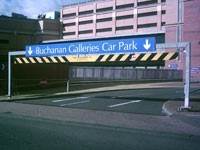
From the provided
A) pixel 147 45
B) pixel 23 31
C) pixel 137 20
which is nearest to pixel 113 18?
pixel 137 20

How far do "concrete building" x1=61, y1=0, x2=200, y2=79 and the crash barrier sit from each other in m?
17.0

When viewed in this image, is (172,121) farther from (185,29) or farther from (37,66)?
(185,29)

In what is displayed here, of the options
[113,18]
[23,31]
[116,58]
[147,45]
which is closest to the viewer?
[147,45]

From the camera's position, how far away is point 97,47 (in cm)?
1599

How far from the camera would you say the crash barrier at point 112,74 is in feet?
105

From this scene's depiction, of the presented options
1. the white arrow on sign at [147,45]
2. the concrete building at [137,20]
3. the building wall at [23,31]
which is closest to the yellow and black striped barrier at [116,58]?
the white arrow on sign at [147,45]

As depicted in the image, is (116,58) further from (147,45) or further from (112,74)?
(112,74)

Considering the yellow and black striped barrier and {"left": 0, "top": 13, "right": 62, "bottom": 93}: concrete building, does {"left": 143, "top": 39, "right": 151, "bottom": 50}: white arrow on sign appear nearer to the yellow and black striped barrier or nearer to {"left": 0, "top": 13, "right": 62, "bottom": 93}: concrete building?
the yellow and black striped barrier

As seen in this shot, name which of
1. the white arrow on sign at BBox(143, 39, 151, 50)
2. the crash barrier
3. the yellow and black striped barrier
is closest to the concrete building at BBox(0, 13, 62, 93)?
the crash barrier

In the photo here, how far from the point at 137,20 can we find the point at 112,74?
57479 mm

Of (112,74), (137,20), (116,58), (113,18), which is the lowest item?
(112,74)

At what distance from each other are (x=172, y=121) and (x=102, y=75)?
24.7m

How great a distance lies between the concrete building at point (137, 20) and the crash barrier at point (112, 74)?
17.0 metres

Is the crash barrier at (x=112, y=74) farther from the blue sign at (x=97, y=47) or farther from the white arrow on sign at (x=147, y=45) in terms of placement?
the white arrow on sign at (x=147, y=45)
